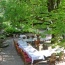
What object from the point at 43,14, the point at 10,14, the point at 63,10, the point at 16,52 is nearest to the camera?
the point at 63,10

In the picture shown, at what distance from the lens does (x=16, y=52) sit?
1731 centimetres

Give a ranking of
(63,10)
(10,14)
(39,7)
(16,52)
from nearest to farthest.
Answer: (63,10) → (39,7) → (10,14) → (16,52)

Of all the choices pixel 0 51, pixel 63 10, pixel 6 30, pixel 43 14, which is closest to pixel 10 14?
pixel 43 14

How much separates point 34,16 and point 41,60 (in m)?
A: 4.60

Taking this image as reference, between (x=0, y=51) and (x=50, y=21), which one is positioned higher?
(x=50, y=21)

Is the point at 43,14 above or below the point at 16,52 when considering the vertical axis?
above

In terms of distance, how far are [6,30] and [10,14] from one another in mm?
12063

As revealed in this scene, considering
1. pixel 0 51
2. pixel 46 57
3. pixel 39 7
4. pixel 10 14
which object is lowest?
pixel 0 51

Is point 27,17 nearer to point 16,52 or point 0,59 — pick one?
point 0,59

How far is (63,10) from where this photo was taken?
7.71 m

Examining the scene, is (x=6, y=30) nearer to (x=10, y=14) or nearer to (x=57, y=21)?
(x=10, y=14)

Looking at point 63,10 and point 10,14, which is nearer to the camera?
point 63,10

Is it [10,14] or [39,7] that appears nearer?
[39,7]

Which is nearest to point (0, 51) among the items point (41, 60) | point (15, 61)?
point (15, 61)
